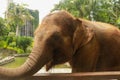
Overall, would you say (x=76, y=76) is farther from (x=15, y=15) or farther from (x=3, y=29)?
(x=15, y=15)

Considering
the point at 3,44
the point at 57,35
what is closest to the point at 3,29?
the point at 3,44

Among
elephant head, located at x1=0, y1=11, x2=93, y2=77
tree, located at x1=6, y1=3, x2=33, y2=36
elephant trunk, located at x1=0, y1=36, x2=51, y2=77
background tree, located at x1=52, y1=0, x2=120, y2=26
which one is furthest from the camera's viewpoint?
tree, located at x1=6, y1=3, x2=33, y2=36

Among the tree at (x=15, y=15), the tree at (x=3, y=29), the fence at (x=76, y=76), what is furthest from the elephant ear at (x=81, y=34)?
the tree at (x=15, y=15)

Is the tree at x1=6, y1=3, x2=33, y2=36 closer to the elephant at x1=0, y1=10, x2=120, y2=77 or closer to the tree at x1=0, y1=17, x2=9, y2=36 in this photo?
the tree at x1=0, y1=17, x2=9, y2=36

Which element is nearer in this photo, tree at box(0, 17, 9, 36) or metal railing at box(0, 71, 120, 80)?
metal railing at box(0, 71, 120, 80)

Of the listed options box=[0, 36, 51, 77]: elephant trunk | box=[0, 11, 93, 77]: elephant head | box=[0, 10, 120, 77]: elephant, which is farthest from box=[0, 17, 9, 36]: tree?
box=[0, 36, 51, 77]: elephant trunk

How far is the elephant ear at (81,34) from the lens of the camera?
292 cm

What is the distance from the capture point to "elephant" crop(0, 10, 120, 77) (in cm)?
240

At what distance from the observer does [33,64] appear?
92.0 inches

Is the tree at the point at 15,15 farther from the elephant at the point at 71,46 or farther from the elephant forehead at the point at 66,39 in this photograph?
the elephant forehead at the point at 66,39

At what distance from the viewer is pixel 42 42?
2512 millimetres

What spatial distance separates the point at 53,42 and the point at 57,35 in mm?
86

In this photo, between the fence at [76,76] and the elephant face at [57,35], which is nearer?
the fence at [76,76]

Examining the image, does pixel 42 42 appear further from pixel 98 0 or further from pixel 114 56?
pixel 98 0
